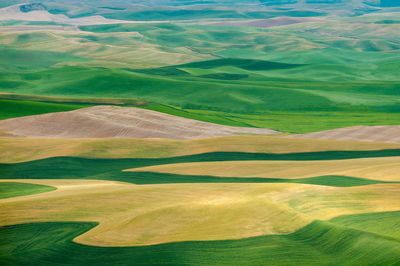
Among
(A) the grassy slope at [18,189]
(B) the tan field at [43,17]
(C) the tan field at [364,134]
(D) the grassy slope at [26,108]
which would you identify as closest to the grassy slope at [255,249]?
(A) the grassy slope at [18,189]

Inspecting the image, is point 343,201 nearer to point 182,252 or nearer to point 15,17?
point 182,252

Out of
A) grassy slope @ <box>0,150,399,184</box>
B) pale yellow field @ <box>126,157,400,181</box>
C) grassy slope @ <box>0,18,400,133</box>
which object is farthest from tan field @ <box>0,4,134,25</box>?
pale yellow field @ <box>126,157,400,181</box>

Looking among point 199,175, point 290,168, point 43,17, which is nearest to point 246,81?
point 290,168

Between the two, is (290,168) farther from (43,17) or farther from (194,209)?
(43,17)

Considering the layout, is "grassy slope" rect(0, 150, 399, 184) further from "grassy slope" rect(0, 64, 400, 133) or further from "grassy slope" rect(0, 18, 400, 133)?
"grassy slope" rect(0, 18, 400, 133)

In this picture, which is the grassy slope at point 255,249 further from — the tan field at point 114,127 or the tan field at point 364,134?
the tan field at point 114,127

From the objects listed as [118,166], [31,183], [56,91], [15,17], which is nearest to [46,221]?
[31,183]

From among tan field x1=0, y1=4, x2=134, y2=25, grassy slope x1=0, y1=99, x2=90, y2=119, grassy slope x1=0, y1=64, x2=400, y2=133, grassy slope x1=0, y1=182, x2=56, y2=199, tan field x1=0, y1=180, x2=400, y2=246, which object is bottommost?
grassy slope x1=0, y1=64, x2=400, y2=133
